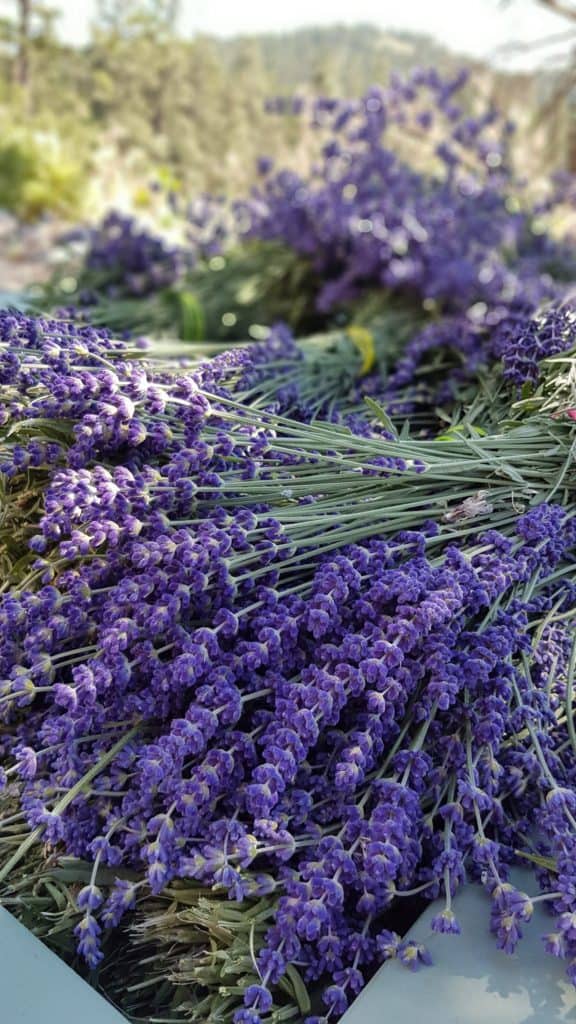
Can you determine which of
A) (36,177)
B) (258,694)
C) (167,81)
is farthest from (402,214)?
(167,81)

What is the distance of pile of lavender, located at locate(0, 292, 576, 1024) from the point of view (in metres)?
0.57

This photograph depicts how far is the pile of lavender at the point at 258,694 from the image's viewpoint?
0.57m

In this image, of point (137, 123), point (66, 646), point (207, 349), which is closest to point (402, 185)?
point (207, 349)

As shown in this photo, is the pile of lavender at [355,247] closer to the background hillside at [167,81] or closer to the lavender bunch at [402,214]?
the lavender bunch at [402,214]

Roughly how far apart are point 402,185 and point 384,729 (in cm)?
169

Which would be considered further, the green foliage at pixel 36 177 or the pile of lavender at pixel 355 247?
the green foliage at pixel 36 177

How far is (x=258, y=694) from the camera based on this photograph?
633 millimetres

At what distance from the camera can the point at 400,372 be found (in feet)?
3.97

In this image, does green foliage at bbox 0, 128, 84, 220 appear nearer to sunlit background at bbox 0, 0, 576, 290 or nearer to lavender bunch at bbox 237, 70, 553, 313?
sunlit background at bbox 0, 0, 576, 290

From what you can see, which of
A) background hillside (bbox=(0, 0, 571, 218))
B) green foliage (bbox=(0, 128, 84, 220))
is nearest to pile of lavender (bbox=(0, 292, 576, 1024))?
green foliage (bbox=(0, 128, 84, 220))

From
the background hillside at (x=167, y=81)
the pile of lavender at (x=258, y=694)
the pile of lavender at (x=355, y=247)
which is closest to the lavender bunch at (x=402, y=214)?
the pile of lavender at (x=355, y=247)

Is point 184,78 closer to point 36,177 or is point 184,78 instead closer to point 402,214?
point 36,177

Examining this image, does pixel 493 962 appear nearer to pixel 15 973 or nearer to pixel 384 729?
pixel 384 729

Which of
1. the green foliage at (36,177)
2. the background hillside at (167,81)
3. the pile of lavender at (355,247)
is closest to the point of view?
the pile of lavender at (355,247)
